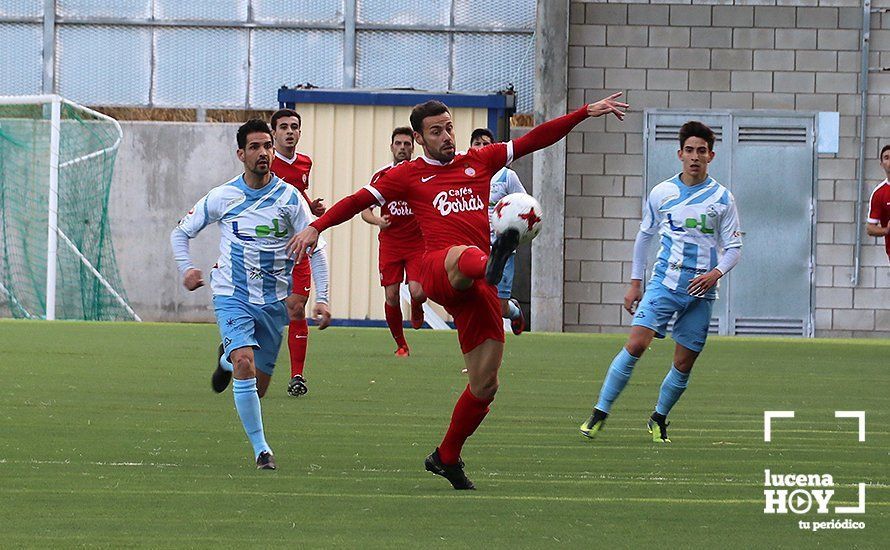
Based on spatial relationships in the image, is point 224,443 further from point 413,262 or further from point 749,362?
point 749,362

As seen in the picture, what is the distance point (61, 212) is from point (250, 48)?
4179 millimetres

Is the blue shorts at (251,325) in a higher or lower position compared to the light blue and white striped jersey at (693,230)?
lower

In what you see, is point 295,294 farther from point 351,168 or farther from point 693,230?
point 351,168

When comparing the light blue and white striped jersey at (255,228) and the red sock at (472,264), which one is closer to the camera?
the red sock at (472,264)

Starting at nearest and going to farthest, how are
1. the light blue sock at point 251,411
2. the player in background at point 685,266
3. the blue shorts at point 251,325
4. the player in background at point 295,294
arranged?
the light blue sock at point 251,411 → the blue shorts at point 251,325 → the player in background at point 685,266 → the player in background at point 295,294

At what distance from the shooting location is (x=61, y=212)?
22844mm

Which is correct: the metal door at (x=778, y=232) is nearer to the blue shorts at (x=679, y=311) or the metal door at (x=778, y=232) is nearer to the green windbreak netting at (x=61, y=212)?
the green windbreak netting at (x=61, y=212)

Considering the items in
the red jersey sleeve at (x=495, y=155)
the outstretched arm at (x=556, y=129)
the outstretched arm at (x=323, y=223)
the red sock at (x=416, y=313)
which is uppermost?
the outstretched arm at (x=556, y=129)

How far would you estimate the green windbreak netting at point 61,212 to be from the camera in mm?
22375

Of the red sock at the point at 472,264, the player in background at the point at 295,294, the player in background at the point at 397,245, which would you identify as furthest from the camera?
the player in background at the point at 397,245

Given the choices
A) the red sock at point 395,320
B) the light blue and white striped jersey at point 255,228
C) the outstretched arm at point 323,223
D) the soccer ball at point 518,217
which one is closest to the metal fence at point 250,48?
the red sock at point 395,320

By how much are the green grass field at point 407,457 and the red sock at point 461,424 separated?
155mm

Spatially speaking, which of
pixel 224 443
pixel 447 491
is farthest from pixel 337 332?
pixel 447 491

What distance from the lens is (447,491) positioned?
6.64 meters
